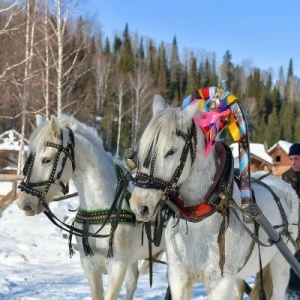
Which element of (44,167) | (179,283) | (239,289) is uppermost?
(44,167)

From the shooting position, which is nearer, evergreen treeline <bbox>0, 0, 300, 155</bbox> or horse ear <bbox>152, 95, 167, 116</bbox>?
horse ear <bbox>152, 95, 167, 116</bbox>

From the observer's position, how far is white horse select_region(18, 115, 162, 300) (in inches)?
146

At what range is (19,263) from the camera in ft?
27.2

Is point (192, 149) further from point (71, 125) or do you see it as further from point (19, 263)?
point (19, 263)

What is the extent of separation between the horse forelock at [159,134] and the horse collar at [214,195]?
43 centimetres

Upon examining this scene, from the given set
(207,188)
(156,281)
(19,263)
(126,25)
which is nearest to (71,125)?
(207,188)

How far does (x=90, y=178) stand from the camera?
3984 millimetres

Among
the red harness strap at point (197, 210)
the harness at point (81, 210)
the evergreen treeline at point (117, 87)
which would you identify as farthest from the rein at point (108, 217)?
the evergreen treeline at point (117, 87)

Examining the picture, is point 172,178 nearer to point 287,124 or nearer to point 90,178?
point 90,178

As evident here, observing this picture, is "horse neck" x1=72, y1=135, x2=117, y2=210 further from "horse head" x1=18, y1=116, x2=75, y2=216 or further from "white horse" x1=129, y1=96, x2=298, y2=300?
"white horse" x1=129, y1=96, x2=298, y2=300

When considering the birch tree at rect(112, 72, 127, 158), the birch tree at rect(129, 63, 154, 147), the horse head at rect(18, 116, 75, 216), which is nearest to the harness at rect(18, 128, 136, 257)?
the horse head at rect(18, 116, 75, 216)

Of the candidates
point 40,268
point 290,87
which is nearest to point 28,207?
point 40,268

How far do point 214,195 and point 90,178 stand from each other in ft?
4.65

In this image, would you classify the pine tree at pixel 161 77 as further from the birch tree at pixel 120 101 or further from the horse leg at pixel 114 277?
the horse leg at pixel 114 277
